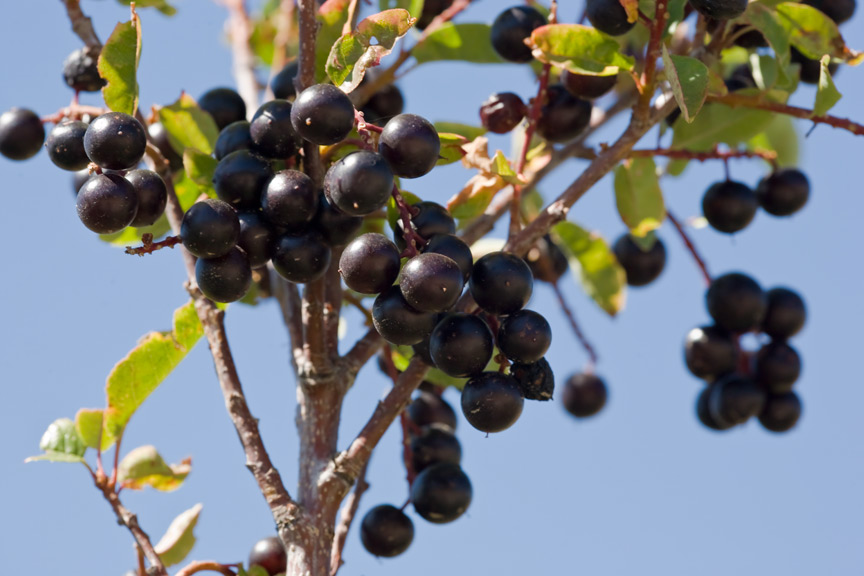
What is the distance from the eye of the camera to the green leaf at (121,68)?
1.52 metres

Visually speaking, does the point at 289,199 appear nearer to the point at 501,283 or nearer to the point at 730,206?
the point at 501,283

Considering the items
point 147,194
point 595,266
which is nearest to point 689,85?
point 147,194

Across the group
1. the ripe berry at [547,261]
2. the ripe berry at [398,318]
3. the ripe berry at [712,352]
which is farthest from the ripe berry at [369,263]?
the ripe berry at [712,352]

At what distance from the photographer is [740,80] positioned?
80.4 inches

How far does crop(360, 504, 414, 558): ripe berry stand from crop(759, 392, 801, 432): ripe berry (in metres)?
1.01

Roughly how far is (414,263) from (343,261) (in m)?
0.10

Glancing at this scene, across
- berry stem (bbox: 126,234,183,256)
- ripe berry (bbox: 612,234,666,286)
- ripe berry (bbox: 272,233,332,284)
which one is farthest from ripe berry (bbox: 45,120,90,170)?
ripe berry (bbox: 612,234,666,286)

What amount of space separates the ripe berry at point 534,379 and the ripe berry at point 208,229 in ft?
1.45

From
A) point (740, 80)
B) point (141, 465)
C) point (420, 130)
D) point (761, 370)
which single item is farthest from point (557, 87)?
point (141, 465)

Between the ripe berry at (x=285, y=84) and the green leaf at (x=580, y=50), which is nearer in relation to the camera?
the green leaf at (x=580, y=50)

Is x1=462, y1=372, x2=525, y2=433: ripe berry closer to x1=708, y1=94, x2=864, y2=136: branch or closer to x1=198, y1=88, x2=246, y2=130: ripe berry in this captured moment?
x1=708, y1=94, x2=864, y2=136: branch

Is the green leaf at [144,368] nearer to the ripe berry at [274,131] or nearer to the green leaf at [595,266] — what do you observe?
the ripe berry at [274,131]

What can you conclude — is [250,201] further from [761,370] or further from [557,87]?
→ [761,370]

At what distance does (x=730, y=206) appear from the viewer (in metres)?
2.13
